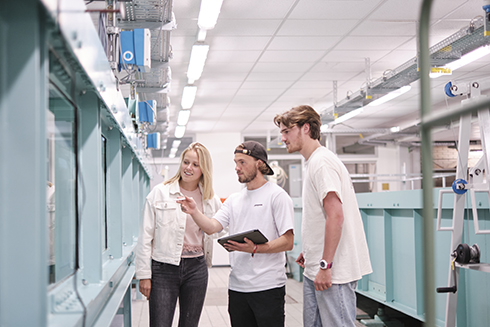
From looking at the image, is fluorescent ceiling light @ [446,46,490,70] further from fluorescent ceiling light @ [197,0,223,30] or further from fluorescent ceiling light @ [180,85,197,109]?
fluorescent ceiling light @ [180,85,197,109]

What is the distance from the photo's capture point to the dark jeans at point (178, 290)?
8.14ft

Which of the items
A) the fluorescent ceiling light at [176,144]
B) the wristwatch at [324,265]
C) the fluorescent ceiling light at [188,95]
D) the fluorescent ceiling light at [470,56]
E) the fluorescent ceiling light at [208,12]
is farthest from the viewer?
the fluorescent ceiling light at [176,144]

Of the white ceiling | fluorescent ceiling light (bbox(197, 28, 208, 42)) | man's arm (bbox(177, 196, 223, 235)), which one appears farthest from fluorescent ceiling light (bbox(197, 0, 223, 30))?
man's arm (bbox(177, 196, 223, 235))

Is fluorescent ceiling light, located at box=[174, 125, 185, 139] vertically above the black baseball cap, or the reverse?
fluorescent ceiling light, located at box=[174, 125, 185, 139]

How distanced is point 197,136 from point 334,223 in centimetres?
933

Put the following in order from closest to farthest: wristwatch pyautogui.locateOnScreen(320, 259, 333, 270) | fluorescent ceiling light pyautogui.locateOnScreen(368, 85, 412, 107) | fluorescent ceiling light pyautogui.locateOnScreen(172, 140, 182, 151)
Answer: wristwatch pyautogui.locateOnScreen(320, 259, 333, 270) < fluorescent ceiling light pyautogui.locateOnScreen(368, 85, 412, 107) < fluorescent ceiling light pyautogui.locateOnScreen(172, 140, 182, 151)

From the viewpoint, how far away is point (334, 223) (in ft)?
6.44

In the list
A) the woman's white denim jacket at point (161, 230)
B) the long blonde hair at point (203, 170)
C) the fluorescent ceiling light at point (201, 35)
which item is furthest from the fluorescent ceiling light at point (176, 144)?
the woman's white denim jacket at point (161, 230)

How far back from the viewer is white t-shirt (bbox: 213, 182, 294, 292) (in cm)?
230

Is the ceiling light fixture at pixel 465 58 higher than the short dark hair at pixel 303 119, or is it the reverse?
the ceiling light fixture at pixel 465 58

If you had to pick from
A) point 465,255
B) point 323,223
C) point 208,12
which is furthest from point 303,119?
point 208,12

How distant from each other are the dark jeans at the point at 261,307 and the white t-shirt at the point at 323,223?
0.27 m

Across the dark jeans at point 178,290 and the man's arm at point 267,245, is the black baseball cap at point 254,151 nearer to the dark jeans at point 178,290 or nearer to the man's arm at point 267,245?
the man's arm at point 267,245

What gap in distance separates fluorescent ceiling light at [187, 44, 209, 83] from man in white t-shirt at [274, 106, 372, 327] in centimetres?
285
